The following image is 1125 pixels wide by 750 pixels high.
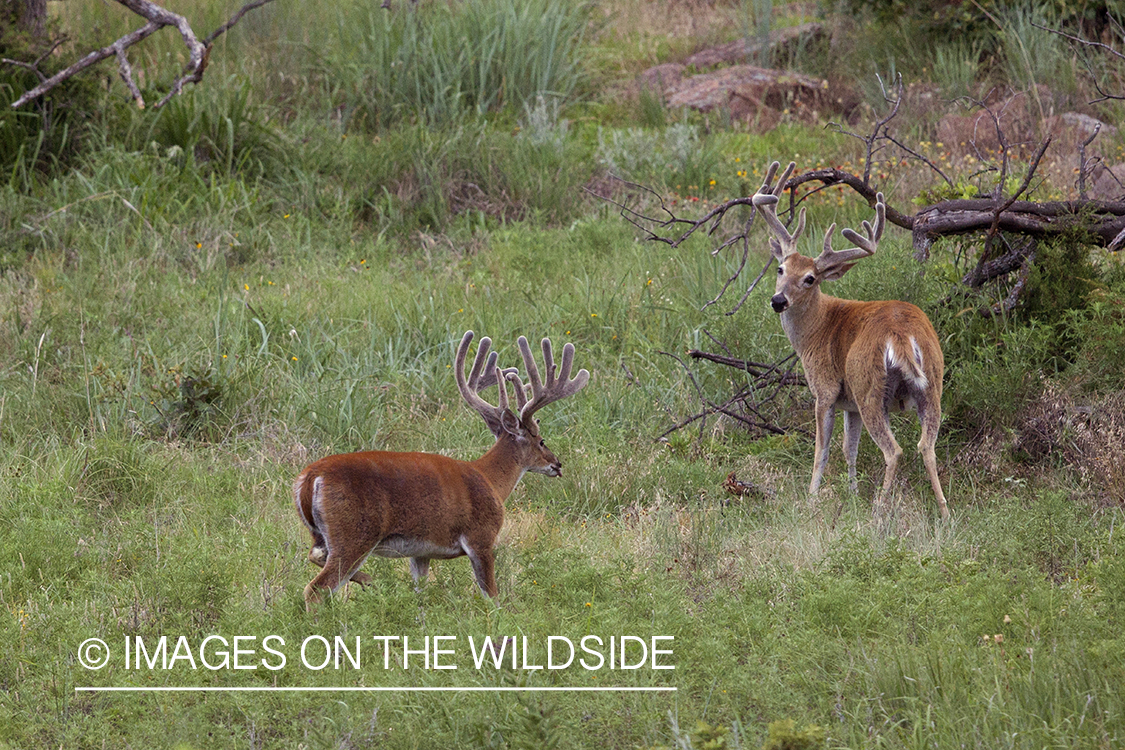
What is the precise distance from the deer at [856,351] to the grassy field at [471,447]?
0.35 m

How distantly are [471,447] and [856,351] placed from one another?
2.28 m

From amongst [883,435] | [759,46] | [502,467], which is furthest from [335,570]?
[759,46]

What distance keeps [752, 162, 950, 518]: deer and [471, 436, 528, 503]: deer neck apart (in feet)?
5.57

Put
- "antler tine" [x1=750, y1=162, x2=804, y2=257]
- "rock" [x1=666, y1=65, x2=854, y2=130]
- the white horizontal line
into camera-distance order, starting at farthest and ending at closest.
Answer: "rock" [x1=666, y1=65, x2=854, y2=130]
"antler tine" [x1=750, y1=162, x2=804, y2=257]
the white horizontal line

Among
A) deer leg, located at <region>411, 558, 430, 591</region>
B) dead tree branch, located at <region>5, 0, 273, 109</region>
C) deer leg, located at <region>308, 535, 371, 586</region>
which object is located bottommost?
deer leg, located at <region>411, 558, 430, 591</region>

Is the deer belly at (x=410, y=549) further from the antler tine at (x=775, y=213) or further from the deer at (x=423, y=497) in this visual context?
the antler tine at (x=775, y=213)

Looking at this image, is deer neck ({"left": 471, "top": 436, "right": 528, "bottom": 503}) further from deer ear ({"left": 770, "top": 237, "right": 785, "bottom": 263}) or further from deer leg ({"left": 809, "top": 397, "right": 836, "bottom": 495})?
deer ear ({"left": 770, "top": 237, "right": 785, "bottom": 263})

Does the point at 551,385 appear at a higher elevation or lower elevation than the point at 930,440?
higher

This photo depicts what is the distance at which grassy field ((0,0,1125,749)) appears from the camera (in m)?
4.02

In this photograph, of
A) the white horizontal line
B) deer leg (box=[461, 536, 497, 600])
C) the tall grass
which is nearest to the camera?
the white horizontal line

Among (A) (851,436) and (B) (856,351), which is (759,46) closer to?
(A) (851,436)

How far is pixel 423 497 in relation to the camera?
15.6 feet

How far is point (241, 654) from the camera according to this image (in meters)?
4.47

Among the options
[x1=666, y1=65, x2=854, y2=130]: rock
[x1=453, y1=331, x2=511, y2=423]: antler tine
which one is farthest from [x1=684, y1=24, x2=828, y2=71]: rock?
[x1=453, y1=331, x2=511, y2=423]: antler tine
